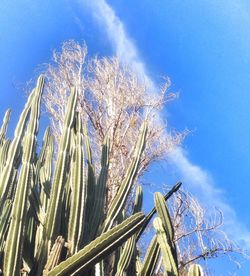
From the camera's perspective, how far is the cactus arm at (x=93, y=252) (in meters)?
1.95

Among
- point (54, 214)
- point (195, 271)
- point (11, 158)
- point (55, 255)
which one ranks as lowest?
point (55, 255)

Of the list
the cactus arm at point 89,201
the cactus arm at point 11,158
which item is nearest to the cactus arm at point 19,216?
the cactus arm at point 11,158

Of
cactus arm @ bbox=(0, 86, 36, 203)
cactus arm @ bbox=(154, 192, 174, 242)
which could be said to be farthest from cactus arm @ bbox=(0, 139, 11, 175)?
cactus arm @ bbox=(154, 192, 174, 242)

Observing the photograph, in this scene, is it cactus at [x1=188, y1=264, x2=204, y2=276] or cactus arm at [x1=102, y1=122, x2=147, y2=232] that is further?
cactus arm at [x1=102, y1=122, x2=147, y2=232]

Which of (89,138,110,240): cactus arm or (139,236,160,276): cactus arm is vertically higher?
(89,138,110,240): cactus arm

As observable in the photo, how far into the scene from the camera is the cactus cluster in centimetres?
A: 206

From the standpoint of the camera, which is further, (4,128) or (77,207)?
(4,128)

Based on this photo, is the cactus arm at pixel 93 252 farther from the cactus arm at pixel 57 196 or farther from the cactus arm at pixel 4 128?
the cactus arm at pixel 4 128

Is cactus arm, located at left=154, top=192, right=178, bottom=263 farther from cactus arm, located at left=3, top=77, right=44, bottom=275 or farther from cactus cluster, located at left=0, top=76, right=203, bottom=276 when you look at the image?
cactus arm, located at left=3, top=77, right=44, bottom=275

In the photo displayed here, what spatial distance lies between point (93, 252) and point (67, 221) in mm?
490

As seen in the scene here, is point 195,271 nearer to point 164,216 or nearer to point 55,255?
point 164,216

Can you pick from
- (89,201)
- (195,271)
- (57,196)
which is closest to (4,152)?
(89,201)

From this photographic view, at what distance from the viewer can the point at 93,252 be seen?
199 centimetres

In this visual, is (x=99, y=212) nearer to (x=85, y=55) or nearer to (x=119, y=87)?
(x=119, y=87)
